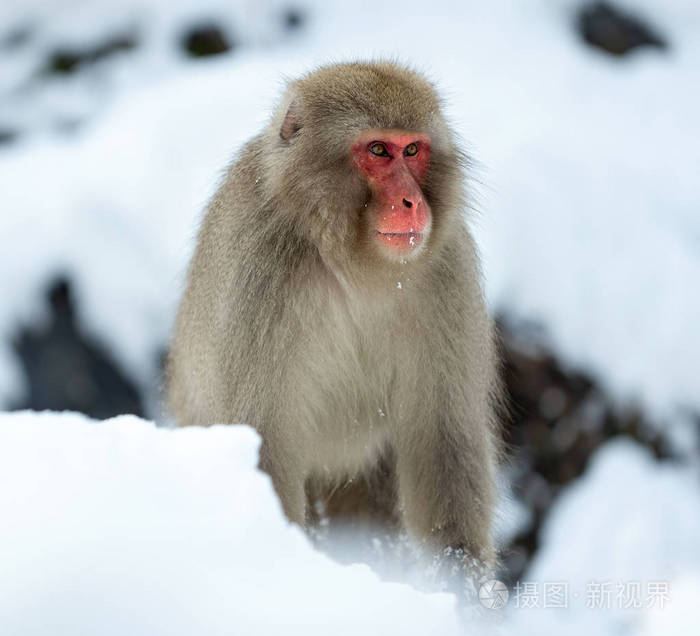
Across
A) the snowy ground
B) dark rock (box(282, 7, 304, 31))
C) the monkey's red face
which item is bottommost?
dark rock (box(282, 7, 304, 31))

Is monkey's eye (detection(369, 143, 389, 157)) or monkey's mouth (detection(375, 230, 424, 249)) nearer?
monkey's mouth (detection(375, 230, 424, 249))

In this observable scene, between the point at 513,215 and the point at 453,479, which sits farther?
the point at 513,215

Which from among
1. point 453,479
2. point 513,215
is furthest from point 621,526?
point 453,479

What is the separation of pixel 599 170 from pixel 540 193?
443 mm

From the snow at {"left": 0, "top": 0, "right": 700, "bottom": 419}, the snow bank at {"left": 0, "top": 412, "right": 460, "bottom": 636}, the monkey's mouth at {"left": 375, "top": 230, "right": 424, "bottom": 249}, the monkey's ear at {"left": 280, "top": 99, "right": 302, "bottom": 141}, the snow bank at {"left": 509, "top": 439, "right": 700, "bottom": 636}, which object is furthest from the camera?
the snow at {"left": 0, "top": 0, "right": 700, "bottom": 419}

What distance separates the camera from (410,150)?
3.52 m

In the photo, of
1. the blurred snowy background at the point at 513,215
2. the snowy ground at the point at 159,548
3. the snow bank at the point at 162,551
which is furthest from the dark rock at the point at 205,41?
the snow bank at the point at 162,551

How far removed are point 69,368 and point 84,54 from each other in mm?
2291

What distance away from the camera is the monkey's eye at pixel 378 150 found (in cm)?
348

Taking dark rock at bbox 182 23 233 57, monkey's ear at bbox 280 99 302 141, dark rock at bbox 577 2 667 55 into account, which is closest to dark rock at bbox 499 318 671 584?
dark rock at bbox 577 2 667 55

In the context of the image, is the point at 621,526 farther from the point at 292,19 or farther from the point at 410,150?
the point at 292,19

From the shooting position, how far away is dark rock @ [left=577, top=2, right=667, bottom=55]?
306 inches

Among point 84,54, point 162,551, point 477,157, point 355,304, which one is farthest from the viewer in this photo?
point 84,54

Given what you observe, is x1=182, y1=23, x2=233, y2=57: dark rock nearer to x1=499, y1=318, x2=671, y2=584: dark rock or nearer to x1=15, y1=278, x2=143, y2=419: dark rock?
x1=15, y1=278, x2=143, y2=419: dark rock
